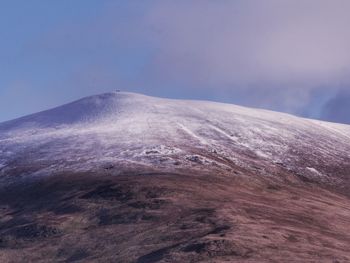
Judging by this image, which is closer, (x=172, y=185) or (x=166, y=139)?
(x=172, y=185)

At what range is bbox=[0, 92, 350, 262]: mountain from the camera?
188 ft

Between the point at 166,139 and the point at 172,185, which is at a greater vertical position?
the point at 166,139

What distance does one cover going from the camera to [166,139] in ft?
333

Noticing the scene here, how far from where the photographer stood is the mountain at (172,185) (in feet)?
188

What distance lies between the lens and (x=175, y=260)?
50.4 meters

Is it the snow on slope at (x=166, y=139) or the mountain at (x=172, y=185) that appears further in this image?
the snow on slope at (x=166, y=139)

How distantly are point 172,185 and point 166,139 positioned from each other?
24607 millimetres

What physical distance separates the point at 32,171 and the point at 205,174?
19.8m

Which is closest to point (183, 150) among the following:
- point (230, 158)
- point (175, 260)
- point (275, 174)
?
point (230, 158)

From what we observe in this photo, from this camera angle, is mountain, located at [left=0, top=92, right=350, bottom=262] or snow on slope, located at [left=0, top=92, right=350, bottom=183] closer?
mountain, located at [left=0, top=92, right=350, bottom=262]

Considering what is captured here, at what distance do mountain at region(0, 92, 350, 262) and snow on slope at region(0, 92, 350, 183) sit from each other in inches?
10.1

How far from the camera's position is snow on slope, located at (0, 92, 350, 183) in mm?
93188

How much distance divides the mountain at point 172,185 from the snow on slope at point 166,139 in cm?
26

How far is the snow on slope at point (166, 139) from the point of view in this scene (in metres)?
93.2
